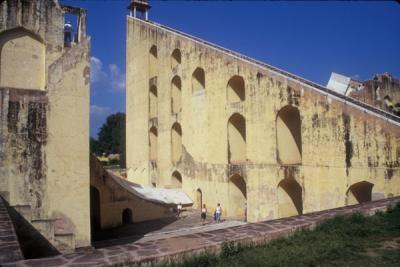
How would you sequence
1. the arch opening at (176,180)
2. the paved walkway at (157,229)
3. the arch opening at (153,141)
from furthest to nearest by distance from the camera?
the arch opening at (153,141), the arch opening at (176,180), the paved walkway at (157,229)

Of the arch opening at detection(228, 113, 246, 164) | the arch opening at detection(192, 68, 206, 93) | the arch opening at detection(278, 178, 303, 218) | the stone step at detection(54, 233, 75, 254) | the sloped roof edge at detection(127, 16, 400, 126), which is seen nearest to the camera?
the stone step at detection(54, 233, 75, 254)

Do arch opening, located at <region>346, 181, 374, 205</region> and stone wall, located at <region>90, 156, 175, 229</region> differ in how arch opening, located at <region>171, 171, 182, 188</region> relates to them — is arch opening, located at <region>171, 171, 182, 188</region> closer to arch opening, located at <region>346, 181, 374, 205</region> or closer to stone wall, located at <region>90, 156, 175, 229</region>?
stone wall, located at <region>90, 156, 175, 229</region>

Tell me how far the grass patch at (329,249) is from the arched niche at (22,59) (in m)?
9.22

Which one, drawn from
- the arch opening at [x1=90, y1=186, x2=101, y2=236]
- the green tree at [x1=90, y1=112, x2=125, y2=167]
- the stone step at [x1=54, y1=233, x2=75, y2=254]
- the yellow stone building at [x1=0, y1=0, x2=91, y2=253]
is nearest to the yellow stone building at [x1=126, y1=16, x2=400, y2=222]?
the arch opening at [x1=90, y1=186, x2=101, y2=236]

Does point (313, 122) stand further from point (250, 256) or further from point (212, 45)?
point (250, 256)

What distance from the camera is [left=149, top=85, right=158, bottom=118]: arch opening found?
21.0 m

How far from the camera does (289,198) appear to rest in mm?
12898

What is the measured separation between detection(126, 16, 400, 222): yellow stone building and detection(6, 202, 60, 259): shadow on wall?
25.8 feet

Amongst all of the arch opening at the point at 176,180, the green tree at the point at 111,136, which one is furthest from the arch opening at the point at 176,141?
the green tree at the point at 111,136

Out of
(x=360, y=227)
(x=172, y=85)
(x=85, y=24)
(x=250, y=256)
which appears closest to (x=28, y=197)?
(x=250, y=256)

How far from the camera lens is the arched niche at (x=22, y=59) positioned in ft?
33.6

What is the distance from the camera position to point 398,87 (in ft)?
64.1

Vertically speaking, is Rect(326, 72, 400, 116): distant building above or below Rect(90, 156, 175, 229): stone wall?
above

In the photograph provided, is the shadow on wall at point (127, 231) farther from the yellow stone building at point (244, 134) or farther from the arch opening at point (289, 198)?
the arch opening at point (289, 198)
